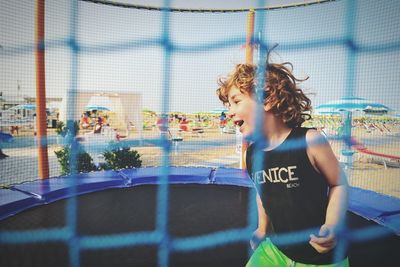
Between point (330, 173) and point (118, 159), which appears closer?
point (330, 173)

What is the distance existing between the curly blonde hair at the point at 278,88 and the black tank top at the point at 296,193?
0.26 ft

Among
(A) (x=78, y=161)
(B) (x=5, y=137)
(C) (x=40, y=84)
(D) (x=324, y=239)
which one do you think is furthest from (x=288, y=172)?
(B) (x=5, y=137)

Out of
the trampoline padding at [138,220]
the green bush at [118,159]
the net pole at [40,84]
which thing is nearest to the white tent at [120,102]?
the net pole at [40,84]

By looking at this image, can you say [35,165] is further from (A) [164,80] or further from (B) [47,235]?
(A) [164,80]

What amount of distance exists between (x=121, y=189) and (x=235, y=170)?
126cm

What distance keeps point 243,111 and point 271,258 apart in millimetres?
432

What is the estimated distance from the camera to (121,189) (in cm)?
252

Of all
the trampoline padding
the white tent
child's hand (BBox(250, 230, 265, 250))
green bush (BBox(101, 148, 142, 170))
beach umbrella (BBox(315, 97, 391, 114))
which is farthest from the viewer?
green bush (BBox(101, 148, 142, 170))

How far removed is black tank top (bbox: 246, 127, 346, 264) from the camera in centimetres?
73

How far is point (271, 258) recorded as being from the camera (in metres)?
0.79

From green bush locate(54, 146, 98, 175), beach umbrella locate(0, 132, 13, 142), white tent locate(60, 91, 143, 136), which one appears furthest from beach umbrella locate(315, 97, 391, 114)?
beach umbrella locate(0, 132, 13, 142)

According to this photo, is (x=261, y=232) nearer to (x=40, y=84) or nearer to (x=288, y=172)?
(x=288, y=172)

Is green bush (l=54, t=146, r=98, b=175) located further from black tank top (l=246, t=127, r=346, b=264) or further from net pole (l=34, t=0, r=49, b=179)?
black tank top (l=246, t=127, r=346, b=264)

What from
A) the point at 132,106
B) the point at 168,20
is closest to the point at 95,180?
the point at 132,106
